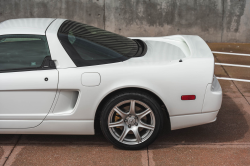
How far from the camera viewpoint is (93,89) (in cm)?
354

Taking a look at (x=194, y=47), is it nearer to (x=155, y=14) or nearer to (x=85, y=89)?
(x=85, y=89)

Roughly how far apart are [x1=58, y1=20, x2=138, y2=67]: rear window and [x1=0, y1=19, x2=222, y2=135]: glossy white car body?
0.08 meters

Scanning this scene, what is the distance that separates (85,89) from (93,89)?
0.28 ft

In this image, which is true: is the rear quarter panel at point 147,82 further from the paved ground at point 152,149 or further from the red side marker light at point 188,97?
the paved ground at point 152,149

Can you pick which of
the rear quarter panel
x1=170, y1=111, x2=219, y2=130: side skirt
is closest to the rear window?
the rear quarter panel

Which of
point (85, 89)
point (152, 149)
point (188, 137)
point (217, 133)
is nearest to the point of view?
point (85, 89)

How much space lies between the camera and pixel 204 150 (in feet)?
12.5

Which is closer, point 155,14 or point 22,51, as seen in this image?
point 22,51

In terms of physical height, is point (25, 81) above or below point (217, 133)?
above

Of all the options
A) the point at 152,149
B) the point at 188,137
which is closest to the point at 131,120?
the point at 152,149

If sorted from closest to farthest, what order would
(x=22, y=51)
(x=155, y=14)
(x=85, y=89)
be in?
(x=85, y=89) → (x=22, y=51) → (x=155, y=14)

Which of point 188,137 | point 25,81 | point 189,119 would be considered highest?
point 25,81

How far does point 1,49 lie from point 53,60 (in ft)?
2.13

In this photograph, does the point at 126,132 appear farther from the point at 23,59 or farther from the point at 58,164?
the point at 23,59
